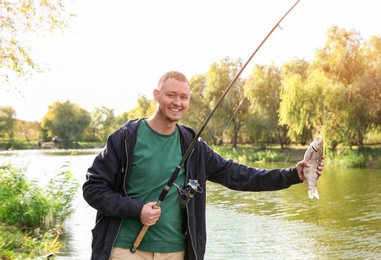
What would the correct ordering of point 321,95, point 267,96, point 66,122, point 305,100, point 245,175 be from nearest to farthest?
point 245,175 < point 321,95 < point 305,100 < point 267,96 < point 66,122

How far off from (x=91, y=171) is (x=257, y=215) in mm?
10355

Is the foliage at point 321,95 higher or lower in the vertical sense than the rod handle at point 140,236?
higher

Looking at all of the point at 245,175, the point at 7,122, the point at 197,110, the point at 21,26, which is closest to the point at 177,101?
the point at 245,175

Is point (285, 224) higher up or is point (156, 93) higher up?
point (156, 93)

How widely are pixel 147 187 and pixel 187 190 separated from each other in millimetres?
192

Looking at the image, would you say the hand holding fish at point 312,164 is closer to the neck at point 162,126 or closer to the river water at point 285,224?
the neck at point 162,126

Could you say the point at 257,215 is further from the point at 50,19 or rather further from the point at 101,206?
the point at 101,206

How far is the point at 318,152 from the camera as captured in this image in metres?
2.55

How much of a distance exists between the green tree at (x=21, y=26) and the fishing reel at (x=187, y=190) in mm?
5654

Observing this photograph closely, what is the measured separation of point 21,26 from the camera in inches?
291

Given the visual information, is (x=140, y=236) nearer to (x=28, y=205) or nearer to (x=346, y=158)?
(x=28, y=205)

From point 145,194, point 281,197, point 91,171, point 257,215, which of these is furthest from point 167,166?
point 281,197

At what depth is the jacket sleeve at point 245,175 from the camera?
2685 millimetres

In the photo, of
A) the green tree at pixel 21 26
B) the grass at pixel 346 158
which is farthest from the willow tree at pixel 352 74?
the green tree at pixel 21 26
